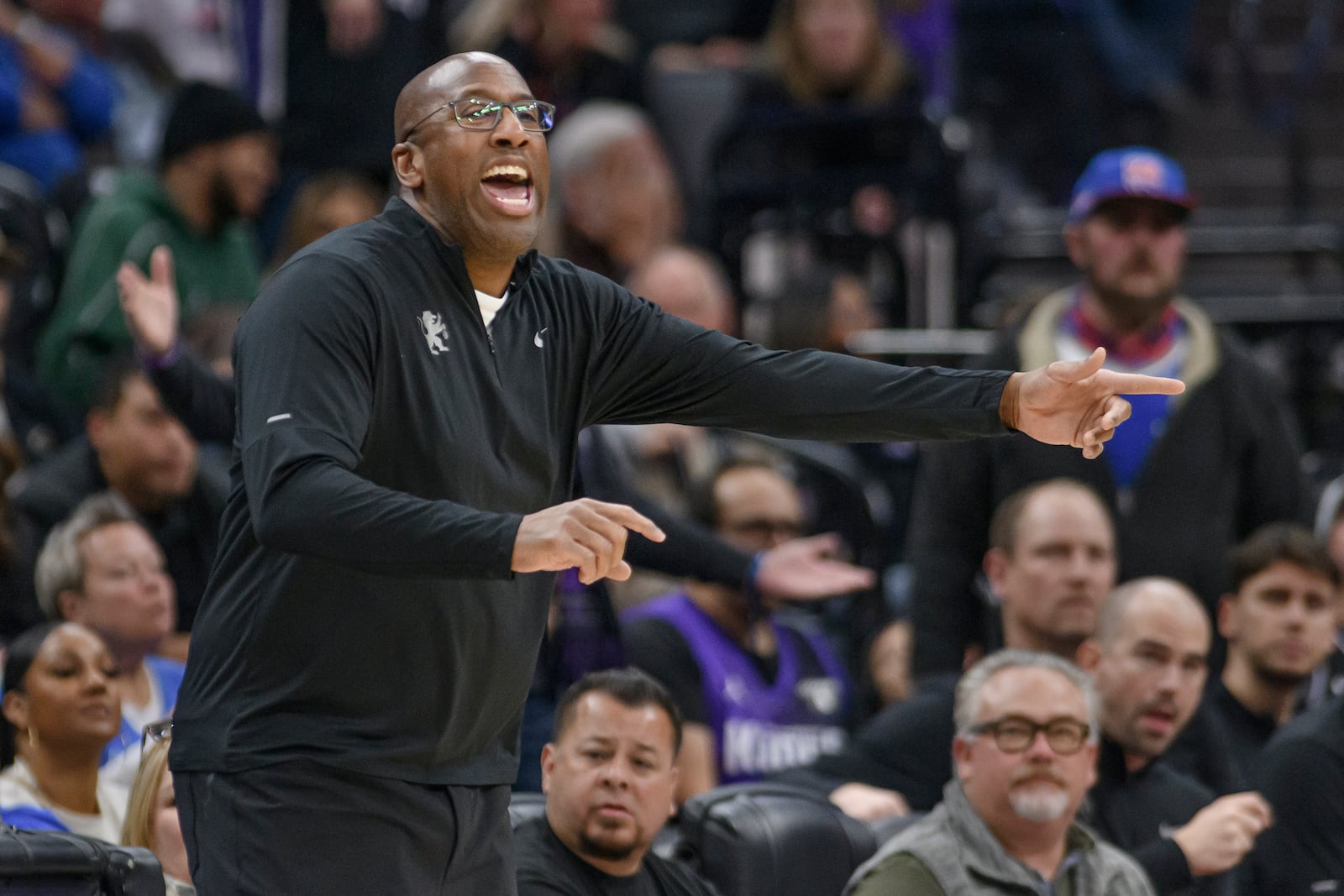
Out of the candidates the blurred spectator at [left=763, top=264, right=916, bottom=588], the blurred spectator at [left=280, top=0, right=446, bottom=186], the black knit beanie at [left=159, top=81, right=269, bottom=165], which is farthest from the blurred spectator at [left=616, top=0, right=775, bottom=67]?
the black knit beanie at [left=159, top=81, right=269, bottom=165]

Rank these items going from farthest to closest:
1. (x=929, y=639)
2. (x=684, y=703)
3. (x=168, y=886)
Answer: (x=929, y=639) → (x=684, y=703) → (x=168, y=886)

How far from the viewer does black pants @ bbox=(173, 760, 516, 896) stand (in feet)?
9.59

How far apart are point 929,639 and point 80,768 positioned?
8.31ft

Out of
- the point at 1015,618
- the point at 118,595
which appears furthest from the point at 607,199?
the point at 118,595

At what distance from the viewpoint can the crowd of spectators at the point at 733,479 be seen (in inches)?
193

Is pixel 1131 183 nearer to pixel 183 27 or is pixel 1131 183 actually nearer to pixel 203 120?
pixel 203 120

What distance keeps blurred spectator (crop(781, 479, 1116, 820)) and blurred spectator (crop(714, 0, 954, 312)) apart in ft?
9.47

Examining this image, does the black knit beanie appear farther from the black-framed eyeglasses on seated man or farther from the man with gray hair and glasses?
the black-framed eyeglasses on seated man

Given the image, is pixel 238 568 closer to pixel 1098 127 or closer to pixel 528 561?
pixel 528 561

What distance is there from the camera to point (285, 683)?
9.69 feet

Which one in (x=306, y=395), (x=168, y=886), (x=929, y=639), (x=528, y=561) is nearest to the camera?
(x=528, y=561)

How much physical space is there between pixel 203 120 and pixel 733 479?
238 cm

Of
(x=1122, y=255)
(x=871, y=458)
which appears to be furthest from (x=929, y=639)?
(x=871, y=458)

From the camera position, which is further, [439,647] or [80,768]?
[80,768]
